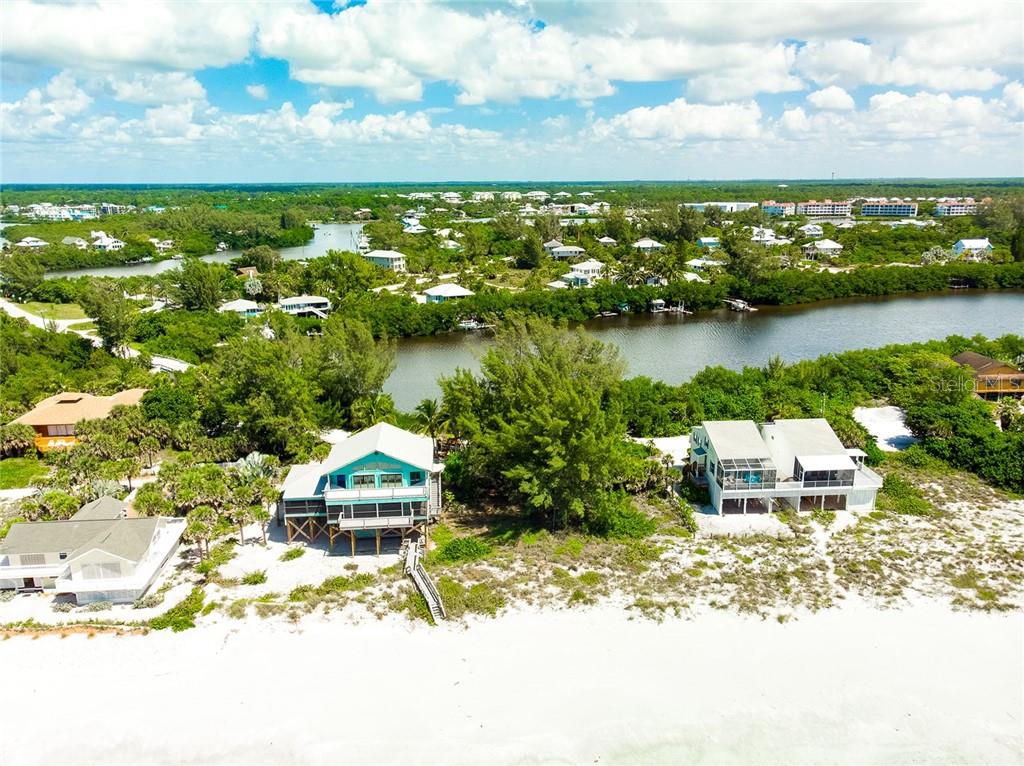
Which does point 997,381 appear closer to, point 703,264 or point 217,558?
point 217,558

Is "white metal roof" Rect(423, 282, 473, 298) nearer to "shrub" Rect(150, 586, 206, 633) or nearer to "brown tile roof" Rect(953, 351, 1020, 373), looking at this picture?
"brown tile roof" Rect(953, 351, 1020, 373)

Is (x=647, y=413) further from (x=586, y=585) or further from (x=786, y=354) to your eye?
(x=786, y=354)

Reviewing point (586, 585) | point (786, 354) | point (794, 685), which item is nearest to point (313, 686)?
point (586, 585)

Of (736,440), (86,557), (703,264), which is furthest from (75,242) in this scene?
(736,440)

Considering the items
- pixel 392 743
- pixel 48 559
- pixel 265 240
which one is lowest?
pixel 392 743

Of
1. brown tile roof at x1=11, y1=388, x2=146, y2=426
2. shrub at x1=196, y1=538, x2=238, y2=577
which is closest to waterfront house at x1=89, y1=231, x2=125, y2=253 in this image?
brown tile roof at x1=11, y1=388, x2=146, y2=426

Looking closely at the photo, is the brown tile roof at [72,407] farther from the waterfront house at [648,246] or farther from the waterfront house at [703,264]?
the waterfront house at [648,246]
